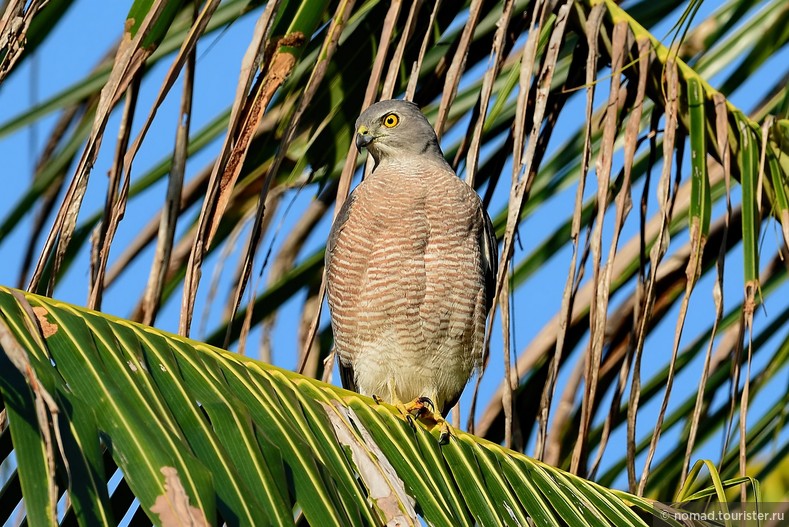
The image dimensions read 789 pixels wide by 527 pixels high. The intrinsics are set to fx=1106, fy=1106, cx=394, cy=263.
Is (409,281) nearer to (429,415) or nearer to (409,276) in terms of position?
(409,276)

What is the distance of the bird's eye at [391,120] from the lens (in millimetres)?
4691

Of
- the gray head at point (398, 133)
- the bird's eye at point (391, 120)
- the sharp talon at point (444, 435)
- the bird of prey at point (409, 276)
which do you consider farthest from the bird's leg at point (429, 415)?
the bird's eye at point (391, 120)

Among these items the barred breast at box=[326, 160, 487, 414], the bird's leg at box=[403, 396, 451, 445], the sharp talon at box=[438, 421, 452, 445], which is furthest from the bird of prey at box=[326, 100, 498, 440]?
the sharp talon at box=[438, 421, 452, 445]

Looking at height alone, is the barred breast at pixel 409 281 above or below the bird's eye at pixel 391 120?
below

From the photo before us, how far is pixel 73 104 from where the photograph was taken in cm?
402

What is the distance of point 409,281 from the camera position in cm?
439

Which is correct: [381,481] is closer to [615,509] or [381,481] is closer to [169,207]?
[615,509]

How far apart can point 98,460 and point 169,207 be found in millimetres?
1326

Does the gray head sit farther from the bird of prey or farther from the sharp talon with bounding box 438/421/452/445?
the sharp talon with bounding box 438/421/452/445

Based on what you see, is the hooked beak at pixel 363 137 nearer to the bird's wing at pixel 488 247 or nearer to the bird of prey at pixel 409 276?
the bird of prey at pixel 409 276

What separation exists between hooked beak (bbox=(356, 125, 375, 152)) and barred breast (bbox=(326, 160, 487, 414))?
0.73 feet

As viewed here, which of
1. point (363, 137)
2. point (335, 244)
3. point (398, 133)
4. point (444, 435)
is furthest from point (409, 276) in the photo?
point (444, 435)

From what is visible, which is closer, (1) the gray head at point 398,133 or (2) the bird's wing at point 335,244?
(2) the bird's wing at point 335,244

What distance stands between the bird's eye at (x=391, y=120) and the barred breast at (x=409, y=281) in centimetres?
24
